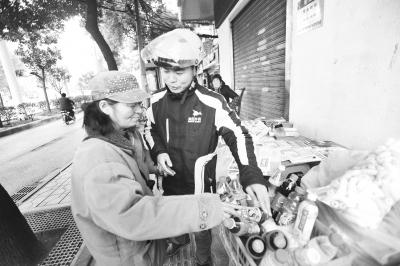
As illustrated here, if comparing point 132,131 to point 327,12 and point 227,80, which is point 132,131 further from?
point 227,80

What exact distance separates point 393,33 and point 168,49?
1.79 meters

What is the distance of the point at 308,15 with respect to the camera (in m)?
2.81

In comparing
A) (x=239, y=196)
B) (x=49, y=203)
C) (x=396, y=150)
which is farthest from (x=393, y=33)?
(x=49, y=203)

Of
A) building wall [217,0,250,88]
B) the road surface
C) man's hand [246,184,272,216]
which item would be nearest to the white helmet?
man's hand [246,184,272,216]

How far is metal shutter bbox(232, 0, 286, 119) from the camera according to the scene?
13.0ft

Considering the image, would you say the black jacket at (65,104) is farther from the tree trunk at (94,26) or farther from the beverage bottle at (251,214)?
the beverage bottle at (251,214)

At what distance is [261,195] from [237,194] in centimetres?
31

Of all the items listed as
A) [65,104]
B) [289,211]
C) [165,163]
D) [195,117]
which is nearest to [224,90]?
[195,117]

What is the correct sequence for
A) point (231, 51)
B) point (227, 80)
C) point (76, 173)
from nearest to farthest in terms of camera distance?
point (76, 173) → point (231, 51) → point (227, 80)

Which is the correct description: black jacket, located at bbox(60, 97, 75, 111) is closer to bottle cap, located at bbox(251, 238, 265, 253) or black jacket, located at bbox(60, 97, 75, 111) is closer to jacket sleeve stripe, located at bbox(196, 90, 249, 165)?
jacket sleeve stripe, located at bbox(196, 90, 249, 165)

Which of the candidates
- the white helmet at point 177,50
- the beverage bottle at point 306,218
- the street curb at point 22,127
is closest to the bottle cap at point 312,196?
the beverage bottle at point 306,218

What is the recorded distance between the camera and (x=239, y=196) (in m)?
1.63

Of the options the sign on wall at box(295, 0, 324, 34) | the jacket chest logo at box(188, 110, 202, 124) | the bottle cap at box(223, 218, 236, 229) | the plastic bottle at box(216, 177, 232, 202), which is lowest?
the plastic bottle at box(216, 177, 232, 202)

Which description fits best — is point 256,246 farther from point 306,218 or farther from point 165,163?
point 165,163
